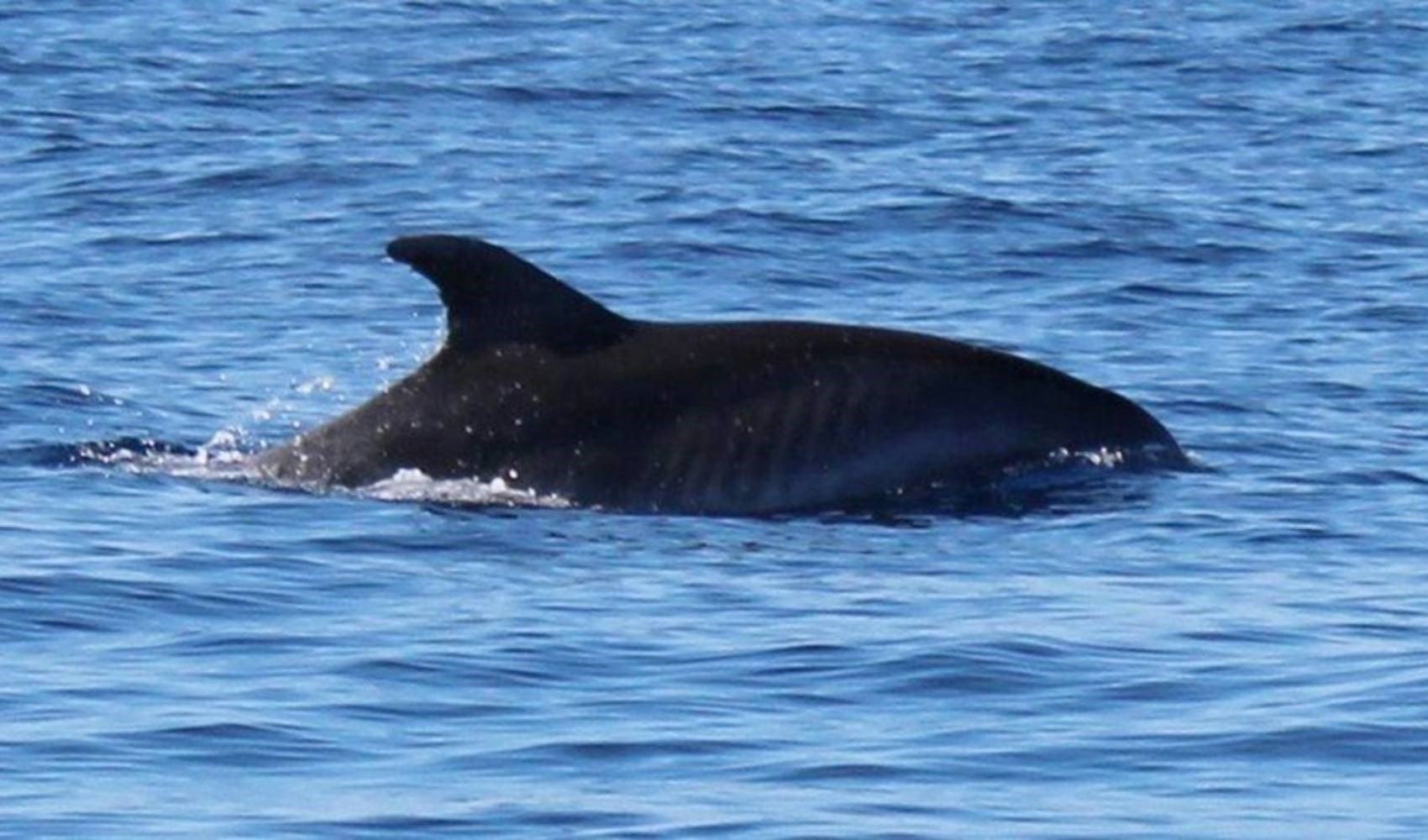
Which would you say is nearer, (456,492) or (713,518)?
(713,518)

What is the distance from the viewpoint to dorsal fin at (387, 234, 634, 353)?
1605 cm

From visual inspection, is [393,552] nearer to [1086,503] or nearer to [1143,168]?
[1086,503]

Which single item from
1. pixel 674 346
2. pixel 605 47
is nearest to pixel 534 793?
pixel 674 346

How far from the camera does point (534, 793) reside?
1107 centimetres

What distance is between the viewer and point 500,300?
53.0 ft

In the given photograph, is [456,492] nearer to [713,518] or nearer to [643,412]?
[643,412]

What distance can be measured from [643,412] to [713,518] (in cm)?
57

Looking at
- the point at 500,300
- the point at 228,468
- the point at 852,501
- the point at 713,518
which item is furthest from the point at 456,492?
the point at 852,501

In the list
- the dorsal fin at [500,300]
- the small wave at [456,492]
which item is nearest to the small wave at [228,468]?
the small wave at [456,492]

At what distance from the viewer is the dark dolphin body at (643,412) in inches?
642

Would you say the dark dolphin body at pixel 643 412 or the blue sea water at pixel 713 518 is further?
the dark dolphin body at pixel 643 412

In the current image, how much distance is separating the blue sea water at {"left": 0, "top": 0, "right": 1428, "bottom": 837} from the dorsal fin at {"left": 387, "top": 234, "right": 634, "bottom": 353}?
752 millimetres

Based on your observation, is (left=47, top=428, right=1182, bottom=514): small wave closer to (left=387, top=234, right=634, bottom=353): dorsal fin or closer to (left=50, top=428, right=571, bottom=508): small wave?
(left=50, top=428, right=571, bottom=508): small wave

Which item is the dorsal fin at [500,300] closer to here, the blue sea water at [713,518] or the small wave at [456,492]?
the small wave at [456,492]
